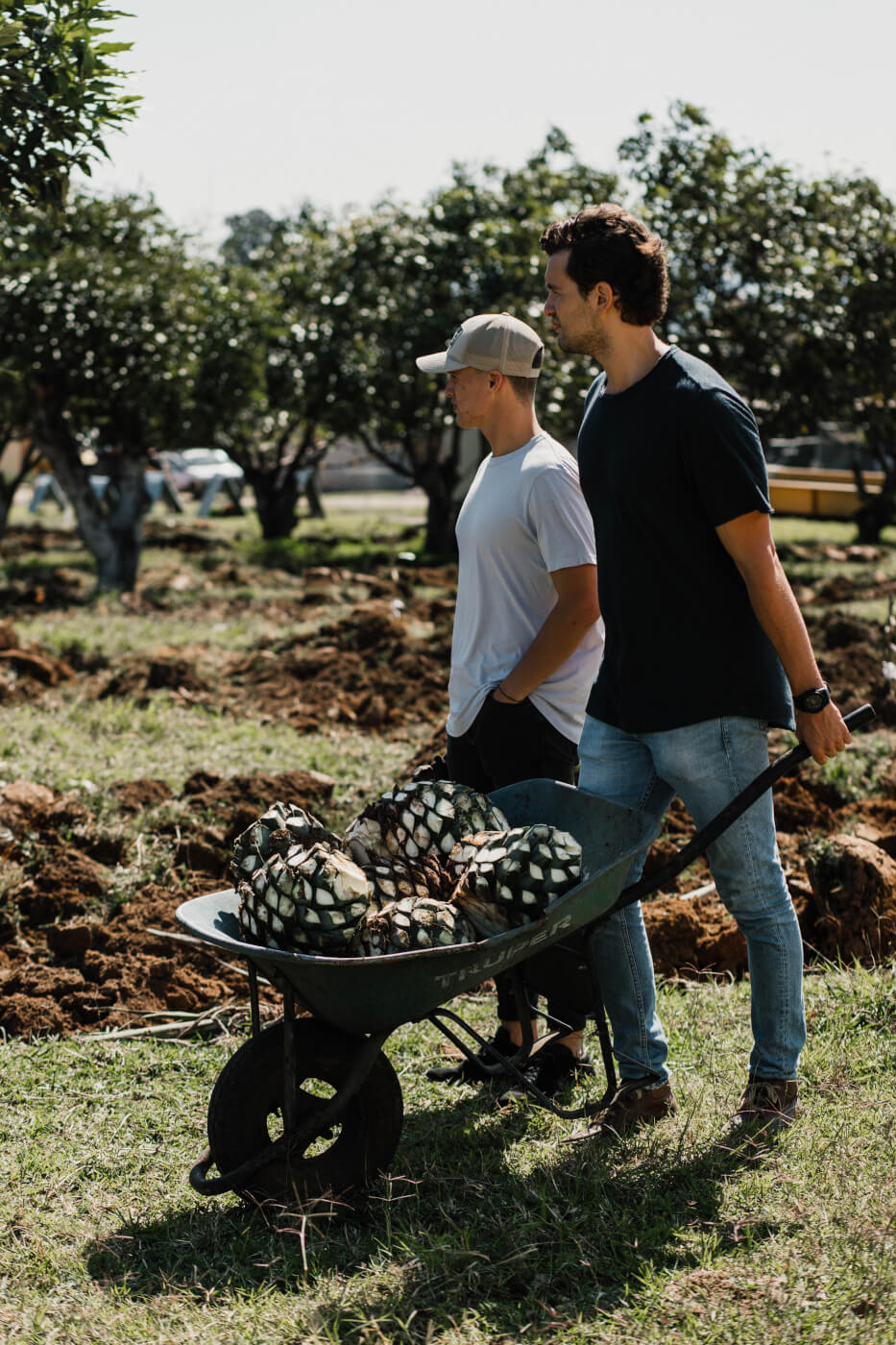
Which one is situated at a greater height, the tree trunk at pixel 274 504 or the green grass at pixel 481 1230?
the tree trunk at pixel 274 504

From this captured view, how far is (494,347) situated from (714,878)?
1.51 m

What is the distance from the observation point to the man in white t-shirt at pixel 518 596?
3.47 metres

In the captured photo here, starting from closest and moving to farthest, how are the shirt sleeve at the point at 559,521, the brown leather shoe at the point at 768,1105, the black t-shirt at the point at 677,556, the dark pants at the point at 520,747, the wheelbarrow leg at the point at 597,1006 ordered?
1. the black t-shirt at the point at 677,556
2. the wheelbarrow leg at the point at 597,1006
3. the brown leather shoe at the point at 768,1105
4. the shirt sleeve at the point at 559,521
5. the dark pants at the point at 520,747

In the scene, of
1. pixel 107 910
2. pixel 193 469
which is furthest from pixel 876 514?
pixel 193 469

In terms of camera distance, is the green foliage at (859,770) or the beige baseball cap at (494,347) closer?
the beige baseball cap at (494,347)

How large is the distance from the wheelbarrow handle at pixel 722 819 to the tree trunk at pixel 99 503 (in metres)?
11.5

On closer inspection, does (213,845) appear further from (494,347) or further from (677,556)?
(677,556)

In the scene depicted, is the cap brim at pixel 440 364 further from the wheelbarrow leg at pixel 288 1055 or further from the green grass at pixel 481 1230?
the green grass at pixel 481 1230

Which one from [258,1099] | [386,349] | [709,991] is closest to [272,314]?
[386,349]

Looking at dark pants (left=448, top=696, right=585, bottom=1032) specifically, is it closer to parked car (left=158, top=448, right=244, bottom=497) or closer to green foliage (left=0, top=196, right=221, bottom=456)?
green foliage (left=0, top=196, right=221, bottom=456)

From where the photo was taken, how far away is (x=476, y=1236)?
292cm

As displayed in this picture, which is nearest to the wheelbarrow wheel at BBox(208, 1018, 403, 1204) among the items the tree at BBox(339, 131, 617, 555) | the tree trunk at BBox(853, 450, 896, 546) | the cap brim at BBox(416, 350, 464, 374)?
the cap brim at BBox(416, 350, 464, 374)

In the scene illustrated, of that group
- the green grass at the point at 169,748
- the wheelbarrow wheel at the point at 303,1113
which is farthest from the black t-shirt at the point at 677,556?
the green grass at the point at 169,748

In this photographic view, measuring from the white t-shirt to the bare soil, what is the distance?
1.34 meters
